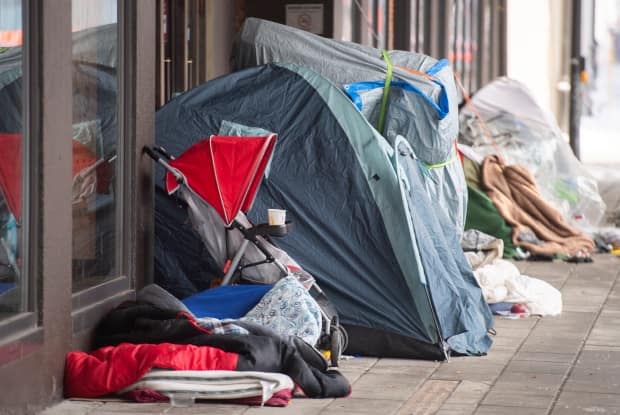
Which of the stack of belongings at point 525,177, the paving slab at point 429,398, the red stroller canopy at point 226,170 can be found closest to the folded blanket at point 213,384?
the paving slab at point 429,398

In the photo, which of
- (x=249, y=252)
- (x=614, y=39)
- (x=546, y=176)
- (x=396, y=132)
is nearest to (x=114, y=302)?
(x=249, y=252)

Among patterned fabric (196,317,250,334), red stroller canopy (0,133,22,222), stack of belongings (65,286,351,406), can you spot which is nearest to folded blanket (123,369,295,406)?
stack of belongings (65,286,351,406)

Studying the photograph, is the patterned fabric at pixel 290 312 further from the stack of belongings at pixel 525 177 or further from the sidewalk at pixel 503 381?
the stack of belongings at pixel 525 177

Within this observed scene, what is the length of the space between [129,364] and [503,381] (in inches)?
69.5

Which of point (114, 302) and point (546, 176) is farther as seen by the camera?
point (546, 176)

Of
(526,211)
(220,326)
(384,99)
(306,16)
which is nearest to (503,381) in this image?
(220,326)

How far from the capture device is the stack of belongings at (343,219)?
6953 mm

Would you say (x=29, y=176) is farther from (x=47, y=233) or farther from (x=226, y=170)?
(x=226, y=170)

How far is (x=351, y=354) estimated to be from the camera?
→ 6984 mm

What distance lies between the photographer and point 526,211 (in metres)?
10.9

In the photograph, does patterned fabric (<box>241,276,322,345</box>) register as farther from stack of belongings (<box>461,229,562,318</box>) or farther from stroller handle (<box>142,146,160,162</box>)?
stack of belongings (<box>461,229,562,318</box>)

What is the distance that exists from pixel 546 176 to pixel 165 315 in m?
6.36

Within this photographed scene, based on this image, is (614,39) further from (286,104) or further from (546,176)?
(286,104)

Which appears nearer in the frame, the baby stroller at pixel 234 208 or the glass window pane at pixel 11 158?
the glass window pane at pixel 11 158
